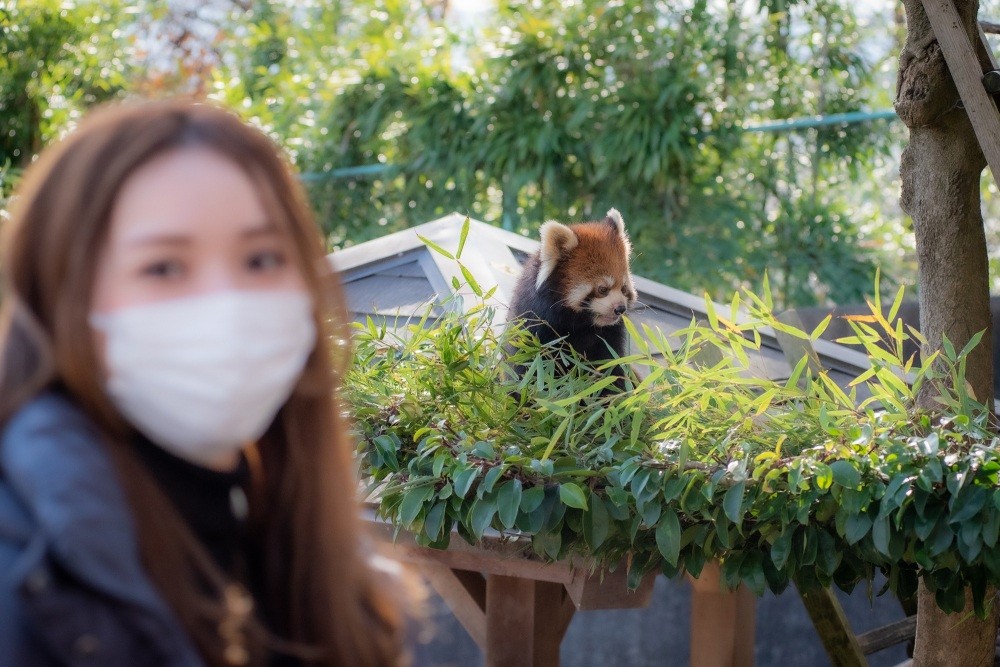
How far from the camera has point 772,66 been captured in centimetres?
620

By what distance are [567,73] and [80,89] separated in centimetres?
Result: 283

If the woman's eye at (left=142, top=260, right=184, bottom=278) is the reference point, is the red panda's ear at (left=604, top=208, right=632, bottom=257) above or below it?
above

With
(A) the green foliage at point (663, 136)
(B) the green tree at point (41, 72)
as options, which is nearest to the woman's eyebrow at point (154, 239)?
(A) the green foliage at point (663, 136)

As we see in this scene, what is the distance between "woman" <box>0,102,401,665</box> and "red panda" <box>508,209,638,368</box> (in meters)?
1.87

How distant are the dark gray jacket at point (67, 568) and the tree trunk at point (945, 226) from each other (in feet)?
5.73

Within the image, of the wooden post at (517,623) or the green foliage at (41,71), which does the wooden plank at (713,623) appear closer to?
the wooden post at (517,623)

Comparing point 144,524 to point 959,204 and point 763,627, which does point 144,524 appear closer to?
point 959,204

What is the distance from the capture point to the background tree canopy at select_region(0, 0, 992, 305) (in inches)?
227

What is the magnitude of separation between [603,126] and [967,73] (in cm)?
Answer: 391

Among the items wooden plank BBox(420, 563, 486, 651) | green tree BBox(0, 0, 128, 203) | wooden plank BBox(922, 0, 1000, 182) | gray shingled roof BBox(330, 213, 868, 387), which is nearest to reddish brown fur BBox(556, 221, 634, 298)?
gray shingled roof BBox(330, 213, 868, 387)

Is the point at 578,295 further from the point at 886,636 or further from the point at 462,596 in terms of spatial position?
the point at 886,636

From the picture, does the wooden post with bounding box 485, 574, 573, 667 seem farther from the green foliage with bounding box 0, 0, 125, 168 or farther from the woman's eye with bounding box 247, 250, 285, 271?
the green foliage with bounding box 0, 0, 125, 168

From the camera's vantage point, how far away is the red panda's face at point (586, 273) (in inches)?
109

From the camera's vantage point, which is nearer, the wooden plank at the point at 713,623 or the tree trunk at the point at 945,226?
the tree trunk at the point at 945,226
